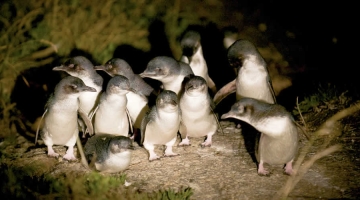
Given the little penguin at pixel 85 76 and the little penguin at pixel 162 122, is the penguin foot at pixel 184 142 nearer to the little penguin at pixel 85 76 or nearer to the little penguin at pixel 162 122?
the little penguin at pixel 162 122

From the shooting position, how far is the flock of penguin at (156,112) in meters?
4.07

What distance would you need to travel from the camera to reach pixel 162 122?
176 inches

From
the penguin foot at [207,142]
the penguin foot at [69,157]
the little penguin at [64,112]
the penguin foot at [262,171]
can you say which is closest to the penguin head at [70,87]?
the little penguin at [64,112]

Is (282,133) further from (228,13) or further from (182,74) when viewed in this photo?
(228,13)

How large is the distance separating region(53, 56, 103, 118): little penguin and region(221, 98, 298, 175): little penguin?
1673mm

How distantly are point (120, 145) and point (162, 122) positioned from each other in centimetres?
57

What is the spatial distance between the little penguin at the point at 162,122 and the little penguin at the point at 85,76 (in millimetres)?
762

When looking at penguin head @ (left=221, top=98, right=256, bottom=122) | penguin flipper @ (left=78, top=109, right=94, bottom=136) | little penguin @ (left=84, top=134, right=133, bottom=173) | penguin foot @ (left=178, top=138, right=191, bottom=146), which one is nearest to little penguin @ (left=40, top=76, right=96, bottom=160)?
penguin flipper @ (left=78, top=109, right=94, bottom=136)

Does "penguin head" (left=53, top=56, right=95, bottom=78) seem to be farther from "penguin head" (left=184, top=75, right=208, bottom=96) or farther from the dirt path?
"penguin head" (left=184, top=75, right=208, bottom=96)

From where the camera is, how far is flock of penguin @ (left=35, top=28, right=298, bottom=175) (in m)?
4.07

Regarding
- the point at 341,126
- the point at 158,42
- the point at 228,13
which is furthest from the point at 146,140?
the point at 228,13

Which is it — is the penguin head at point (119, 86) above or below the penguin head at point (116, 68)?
below

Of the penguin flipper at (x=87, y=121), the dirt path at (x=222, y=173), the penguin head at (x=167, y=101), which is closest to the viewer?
the dirt path at (x=222, y=173)

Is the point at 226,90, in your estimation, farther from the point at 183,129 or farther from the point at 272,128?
the point at 272,128
